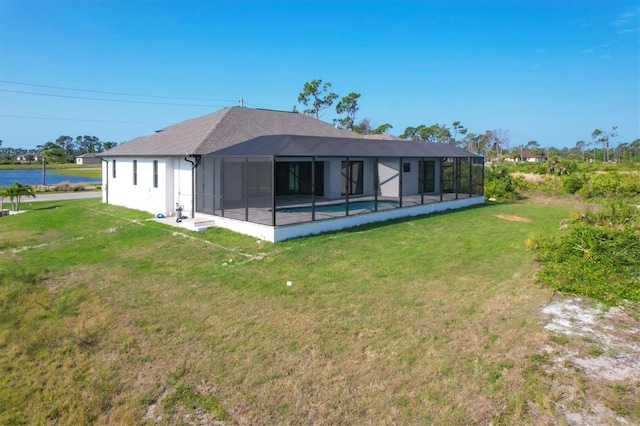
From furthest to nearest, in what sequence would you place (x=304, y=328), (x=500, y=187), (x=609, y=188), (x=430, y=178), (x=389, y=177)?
(x=500, y=187) < (x=609, y=188) < (x=430, y=178) < (x=389, y=177) < (x=304, y=328)

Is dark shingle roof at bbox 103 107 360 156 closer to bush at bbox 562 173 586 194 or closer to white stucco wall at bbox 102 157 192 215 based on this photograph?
white stucco wall at bbox 102 157 192 215

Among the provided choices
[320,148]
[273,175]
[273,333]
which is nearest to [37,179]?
[320,148]

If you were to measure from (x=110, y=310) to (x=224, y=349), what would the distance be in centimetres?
280

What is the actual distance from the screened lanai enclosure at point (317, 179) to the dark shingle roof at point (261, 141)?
0.24 ft

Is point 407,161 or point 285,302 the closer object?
point 285,302

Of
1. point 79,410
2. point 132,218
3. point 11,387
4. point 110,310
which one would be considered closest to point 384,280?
point 110,310

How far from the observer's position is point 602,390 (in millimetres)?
4742

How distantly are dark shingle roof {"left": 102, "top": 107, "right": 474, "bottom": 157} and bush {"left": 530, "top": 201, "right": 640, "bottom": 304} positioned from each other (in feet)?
23.1

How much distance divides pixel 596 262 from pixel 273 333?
6.94 meters

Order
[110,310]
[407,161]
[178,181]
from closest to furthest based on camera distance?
[110,310] → [178,181] → [407,161]

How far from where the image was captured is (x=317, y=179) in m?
19.4

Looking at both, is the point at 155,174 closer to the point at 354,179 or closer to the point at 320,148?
the point at 320,148

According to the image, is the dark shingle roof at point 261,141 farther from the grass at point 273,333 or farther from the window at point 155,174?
the grass at point 273,333

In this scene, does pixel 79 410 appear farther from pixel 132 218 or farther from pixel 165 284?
pixel 132 218
